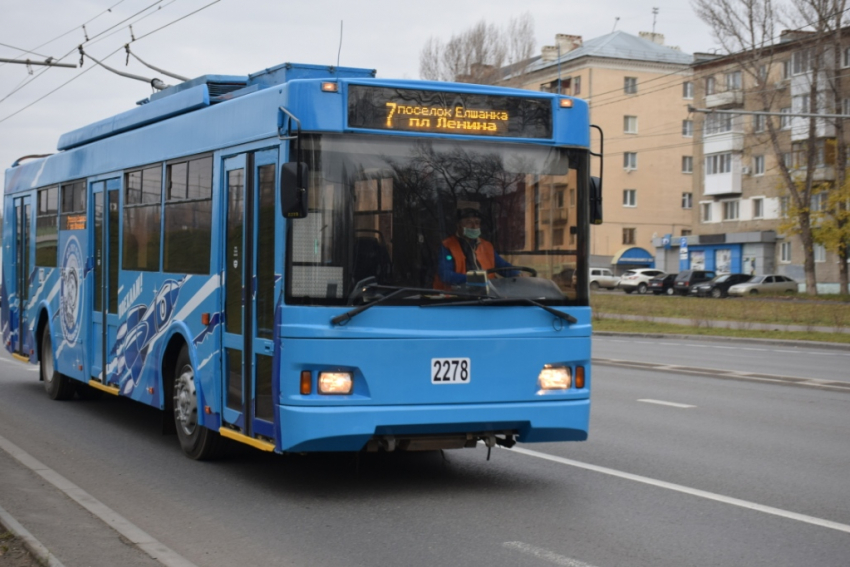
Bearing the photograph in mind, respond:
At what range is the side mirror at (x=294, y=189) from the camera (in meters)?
7.41

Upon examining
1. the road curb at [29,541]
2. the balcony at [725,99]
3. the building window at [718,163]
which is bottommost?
the road curb at [29,541]

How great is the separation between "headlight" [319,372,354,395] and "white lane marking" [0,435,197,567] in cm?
145

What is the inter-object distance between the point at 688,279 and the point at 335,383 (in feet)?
205

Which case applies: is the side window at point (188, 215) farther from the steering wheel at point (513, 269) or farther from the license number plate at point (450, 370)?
the steering wheel at point (513, 269)

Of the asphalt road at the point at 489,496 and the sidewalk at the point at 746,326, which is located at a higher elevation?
the asphalt road at the point at 489,496

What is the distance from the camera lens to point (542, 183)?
831 centimetres

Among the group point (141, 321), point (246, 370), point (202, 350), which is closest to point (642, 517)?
point (246, 370)

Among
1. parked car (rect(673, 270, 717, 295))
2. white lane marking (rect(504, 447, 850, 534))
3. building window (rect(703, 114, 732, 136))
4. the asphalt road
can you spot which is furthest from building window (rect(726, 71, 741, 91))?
white lane marking (rect(504, 447, 850, 534))

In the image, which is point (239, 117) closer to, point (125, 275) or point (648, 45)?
point (125, 275)

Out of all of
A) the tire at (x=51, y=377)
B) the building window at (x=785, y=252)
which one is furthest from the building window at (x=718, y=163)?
the tire at (x=51, y=377)

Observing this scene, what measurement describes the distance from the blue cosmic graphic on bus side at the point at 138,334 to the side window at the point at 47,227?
9.64 feet

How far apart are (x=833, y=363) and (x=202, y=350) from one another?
16.3 meters

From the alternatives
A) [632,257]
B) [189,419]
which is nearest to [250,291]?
[189,419]

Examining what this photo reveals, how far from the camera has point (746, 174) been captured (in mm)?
75250
